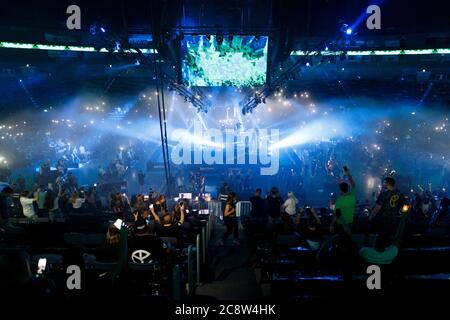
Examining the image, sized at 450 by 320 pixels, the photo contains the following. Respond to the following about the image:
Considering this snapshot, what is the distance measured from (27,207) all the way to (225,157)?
59.7ft

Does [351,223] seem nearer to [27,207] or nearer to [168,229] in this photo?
[168,229]

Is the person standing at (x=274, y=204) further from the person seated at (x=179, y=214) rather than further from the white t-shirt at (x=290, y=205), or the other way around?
the person seated at (x=179, y=214)

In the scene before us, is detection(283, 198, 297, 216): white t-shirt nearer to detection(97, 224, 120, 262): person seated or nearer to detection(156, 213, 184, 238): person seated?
detection(156, 213, 184, 238): person seated

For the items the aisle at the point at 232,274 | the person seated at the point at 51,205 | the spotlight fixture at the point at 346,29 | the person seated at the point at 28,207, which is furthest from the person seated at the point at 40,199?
the spotlight fixture at the point at 346,29

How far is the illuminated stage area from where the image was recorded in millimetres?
5691

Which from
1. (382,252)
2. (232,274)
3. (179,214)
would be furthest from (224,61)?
(382,252)

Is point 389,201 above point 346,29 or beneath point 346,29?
beneath

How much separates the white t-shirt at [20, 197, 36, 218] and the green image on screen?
8.90m

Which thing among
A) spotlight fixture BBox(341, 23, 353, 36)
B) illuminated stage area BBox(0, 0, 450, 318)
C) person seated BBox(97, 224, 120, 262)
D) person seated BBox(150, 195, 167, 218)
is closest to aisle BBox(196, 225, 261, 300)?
illuminated stage area BBox(0, 0, 450, 318)

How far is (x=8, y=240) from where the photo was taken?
8.66 metres

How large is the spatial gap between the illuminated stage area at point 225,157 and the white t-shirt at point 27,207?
0.04 m

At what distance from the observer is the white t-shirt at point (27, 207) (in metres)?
11.5

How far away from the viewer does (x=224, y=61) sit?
1730cm

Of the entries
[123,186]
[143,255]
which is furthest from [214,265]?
[123,186]
